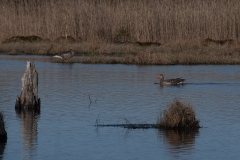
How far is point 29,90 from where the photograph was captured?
1466 centimetres

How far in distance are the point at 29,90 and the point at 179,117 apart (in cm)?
330

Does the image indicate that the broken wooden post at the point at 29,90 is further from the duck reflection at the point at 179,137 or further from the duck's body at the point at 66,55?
the duck's body at the point at 66,55

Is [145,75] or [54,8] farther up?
[54,8]

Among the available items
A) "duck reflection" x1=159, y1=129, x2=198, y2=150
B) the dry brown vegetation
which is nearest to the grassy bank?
the dry brown vegetation

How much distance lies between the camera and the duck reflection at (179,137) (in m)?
11.7

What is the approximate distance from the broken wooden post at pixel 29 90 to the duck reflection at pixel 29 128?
0.18 metres

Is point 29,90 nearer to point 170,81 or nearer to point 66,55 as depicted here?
point 170,81

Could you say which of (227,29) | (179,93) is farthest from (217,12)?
(179,93)

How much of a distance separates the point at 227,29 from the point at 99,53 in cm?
599

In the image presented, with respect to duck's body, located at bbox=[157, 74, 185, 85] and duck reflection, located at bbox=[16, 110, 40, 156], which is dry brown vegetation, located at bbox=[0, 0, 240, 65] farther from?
duck reflection, located at bbox=[16, 110, 40, 156]

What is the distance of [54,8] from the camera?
3572 centimetres

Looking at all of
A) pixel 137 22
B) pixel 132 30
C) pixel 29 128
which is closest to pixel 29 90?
pixel 29 128

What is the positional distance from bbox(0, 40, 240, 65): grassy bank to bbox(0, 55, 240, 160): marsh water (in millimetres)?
2024

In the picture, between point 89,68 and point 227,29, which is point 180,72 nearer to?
point 89,68
